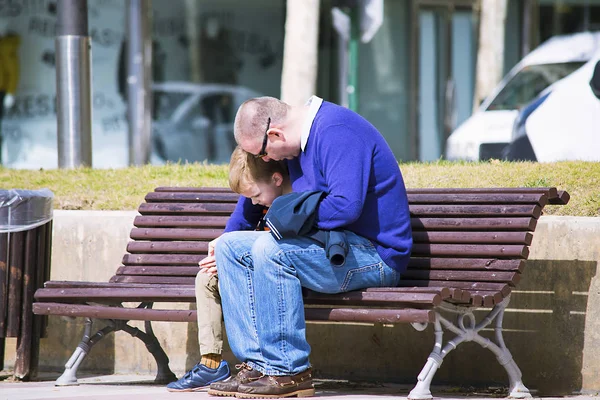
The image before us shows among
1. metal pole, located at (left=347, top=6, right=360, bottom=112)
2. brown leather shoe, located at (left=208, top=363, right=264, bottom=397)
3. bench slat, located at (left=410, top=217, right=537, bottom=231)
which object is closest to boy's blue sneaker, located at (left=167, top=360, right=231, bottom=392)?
brown leather shoe, located at (left=208, top=363, right=264, bottom=397)

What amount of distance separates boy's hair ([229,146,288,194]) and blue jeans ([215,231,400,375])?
250mm

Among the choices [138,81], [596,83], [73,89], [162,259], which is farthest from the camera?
[138,81]

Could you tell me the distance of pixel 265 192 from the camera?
4.94 meters

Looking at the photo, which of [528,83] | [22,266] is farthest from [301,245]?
[528,83]

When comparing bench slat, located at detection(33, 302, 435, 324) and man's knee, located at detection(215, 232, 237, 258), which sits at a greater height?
man's knee, located at detection(215, 232, 237, 258)

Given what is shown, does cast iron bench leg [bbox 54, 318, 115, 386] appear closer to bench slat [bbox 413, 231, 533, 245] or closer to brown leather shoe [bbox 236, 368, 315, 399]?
brown leather shoe [bbox 236, 368, 315, 399]

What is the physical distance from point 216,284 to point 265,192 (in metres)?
0.50

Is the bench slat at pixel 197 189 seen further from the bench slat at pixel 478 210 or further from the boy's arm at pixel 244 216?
the bench slat at pixel 478 210

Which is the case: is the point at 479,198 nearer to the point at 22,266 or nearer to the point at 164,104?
the point at 22,266

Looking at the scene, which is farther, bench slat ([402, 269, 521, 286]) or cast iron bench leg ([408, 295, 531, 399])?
bench slat ([402, 269, 521, 286])

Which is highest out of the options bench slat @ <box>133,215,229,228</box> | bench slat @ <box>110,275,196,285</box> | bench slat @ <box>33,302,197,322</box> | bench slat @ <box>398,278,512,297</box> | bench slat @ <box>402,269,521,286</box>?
bench slat @ <box>133,215,229,228</box>

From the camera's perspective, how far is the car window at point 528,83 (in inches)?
523

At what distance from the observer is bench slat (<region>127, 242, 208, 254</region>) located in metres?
5.74

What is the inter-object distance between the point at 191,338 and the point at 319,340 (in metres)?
0.75
